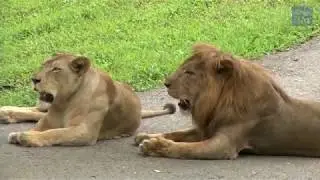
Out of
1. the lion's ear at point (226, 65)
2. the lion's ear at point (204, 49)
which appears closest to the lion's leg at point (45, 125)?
the lion's ear at point (204, 49)

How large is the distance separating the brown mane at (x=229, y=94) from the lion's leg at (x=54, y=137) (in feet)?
3.27

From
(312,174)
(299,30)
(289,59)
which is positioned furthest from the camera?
(299,30)

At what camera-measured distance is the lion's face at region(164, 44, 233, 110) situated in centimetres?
693

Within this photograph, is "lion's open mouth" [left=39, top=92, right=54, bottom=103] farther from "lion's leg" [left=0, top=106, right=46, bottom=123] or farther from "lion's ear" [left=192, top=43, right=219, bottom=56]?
"lion's ear" [left=192, top=43, right=219, bottom=56]

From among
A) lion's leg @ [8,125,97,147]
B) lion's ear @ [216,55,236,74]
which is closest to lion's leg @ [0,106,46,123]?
lion's leg @ [8,125,97,147]

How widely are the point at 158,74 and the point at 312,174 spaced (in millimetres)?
4191

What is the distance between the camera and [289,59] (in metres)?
11.7

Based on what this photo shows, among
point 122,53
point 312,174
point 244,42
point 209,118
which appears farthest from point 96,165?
point 244,42

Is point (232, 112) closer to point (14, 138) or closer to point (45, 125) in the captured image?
point (45, 125)

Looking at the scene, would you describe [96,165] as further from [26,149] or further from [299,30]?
[299,30]

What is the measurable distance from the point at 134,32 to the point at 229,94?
638cm

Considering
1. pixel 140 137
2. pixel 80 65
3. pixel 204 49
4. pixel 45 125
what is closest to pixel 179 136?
pixel 140 137

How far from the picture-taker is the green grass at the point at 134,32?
11.0 m

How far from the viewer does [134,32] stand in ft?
43.2
